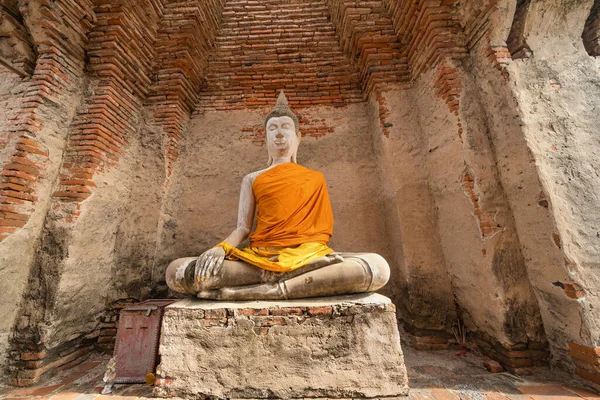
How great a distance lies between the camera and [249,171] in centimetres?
391

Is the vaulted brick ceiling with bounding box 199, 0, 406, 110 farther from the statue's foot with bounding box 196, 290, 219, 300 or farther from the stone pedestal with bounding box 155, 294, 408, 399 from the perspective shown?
the stone pedestal with bounding box 155, 294, 408, 399

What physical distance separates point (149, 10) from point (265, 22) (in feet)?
5.35

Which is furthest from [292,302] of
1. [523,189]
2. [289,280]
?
[523,189]

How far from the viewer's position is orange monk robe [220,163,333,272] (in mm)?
2164

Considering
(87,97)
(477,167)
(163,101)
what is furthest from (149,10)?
(477,167)

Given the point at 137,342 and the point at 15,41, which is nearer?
the point at 137,342

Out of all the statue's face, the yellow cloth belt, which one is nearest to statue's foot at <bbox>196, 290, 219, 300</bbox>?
the yellow cloth belt

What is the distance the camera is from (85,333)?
2.70 meters

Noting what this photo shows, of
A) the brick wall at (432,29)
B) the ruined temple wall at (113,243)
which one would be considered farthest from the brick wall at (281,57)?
the ruined temple wall at (113,243)

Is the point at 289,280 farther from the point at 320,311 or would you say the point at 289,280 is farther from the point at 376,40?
the point at 376,40

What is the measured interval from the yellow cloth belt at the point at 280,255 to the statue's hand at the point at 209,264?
10 centimetres

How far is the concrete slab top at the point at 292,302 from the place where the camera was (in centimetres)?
183

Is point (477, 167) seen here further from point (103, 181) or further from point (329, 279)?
point (103, 181)

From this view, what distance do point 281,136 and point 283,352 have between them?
2.25 meters
